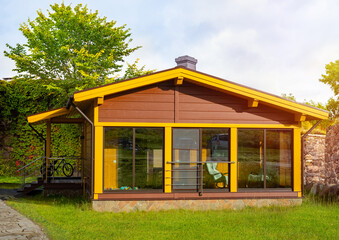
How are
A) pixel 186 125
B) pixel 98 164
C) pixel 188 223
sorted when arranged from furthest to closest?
pixel 186 125 < pixel 98 164 < pixel 188 223

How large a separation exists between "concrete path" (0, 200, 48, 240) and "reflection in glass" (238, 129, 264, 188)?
582 centimetres

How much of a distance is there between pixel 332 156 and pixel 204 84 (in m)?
8.82

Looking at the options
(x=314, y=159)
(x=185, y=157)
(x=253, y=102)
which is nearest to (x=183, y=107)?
(x=185, y=157)

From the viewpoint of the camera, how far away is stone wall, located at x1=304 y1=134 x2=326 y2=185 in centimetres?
1683

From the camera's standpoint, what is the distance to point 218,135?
11641 mm

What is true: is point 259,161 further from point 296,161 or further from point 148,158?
point 148,158

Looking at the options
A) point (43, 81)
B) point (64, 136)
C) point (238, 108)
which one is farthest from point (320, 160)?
point (43, 81)

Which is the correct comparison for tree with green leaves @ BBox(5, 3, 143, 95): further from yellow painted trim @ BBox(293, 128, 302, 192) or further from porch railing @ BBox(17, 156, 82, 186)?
yellow painted trim @ BBox(293, 128, 302, 192)

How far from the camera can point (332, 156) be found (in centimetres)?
1731

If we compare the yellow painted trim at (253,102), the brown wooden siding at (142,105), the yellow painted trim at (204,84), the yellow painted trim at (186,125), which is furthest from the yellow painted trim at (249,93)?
the brown wooden siding at (142,105)

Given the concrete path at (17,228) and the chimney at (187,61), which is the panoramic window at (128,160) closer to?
the concrete path at (17,228)

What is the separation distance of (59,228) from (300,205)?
683cm

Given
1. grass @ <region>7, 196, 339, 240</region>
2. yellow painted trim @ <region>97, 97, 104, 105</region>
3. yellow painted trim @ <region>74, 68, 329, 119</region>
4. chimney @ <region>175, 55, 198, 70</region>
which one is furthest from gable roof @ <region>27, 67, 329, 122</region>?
grass @ <region>7, 196, 339, 240</region>

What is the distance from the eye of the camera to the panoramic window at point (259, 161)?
11.7m
